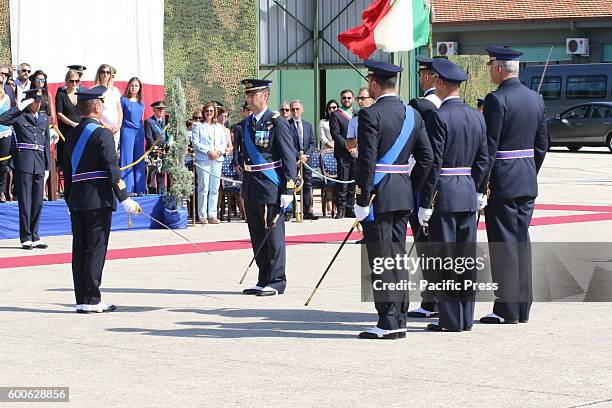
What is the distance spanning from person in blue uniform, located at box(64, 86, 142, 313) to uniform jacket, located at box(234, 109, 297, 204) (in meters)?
1.60

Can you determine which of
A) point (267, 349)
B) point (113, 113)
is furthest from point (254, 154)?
point (113, 113)

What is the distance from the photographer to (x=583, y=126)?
3872 cm

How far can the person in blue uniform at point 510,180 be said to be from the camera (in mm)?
10164

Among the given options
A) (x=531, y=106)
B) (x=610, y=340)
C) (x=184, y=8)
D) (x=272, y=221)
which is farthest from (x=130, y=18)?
(x=610, y=340)

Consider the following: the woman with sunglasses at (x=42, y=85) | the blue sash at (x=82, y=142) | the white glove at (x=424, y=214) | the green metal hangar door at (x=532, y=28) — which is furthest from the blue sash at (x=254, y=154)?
the green metal hangar door at (x=532, y=28)

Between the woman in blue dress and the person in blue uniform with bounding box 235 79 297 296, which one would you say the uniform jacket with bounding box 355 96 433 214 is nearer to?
the person in blue uniform with bounding box 235 79 297 296

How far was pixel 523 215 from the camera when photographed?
1040 centimetres

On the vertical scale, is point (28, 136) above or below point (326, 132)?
above

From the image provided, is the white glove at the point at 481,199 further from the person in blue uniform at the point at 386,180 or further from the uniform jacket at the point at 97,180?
the uniform jacket at the point at 97,180

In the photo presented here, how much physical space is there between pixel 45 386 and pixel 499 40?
48960mm

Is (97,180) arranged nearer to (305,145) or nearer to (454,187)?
(454,187)

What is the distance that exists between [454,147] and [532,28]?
4521 cm

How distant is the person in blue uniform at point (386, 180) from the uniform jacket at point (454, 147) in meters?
0.17

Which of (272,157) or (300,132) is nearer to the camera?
(272,157)
